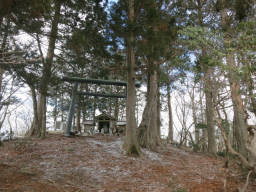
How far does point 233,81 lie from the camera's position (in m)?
3.85

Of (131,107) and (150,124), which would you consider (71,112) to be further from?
(150,124)

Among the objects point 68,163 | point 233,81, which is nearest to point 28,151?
point 68,163

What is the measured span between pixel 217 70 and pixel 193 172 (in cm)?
288

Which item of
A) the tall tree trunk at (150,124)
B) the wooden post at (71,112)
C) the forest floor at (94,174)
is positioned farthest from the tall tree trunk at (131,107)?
the wooden post at (71,112)

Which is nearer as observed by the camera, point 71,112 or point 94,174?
point 94,174

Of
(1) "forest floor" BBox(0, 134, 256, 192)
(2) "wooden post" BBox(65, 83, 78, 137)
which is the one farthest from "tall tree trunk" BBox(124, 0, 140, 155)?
(2) "wooden post" BBox(65, 83, 78, 137)

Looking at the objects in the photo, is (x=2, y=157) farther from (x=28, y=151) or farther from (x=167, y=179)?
(x=167, y=179)

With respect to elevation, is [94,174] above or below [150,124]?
below

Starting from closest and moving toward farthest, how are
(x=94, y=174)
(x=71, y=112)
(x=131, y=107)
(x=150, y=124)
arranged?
(x=94, y=174)
(x=131, y=107)
(x=150, y=124)
(x=71, y=112)

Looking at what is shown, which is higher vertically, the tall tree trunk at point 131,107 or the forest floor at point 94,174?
the tall tree trunk at point 131,107

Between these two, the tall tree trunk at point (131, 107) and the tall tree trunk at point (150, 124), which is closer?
the tall tree trunk at point (131, 107)

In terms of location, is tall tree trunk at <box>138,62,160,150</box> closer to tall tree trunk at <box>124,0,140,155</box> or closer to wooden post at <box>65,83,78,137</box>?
tall tree trunk at <box>124,0,140,155</box>

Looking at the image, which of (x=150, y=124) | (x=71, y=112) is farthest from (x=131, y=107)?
(x=71, y=112)

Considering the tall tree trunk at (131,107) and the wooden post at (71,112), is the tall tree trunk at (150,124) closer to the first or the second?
the tall tree trunk at (131,107)
